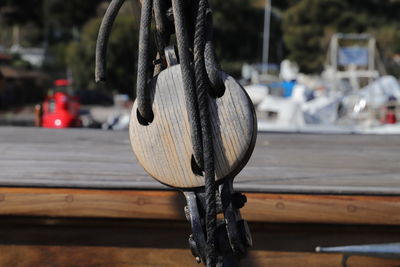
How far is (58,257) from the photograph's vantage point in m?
2.04

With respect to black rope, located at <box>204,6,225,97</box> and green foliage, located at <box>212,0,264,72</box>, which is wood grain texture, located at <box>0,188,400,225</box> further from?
green foliage, located at <box>212,0,264,72</box>

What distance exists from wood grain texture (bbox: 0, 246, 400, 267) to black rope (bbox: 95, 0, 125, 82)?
68 centimetres

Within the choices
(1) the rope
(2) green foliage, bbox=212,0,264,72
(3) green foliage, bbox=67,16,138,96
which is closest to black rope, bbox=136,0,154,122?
(1) the rope

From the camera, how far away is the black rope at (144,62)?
1.37 metres

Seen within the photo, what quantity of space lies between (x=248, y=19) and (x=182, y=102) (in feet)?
164

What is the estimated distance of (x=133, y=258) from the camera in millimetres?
2037

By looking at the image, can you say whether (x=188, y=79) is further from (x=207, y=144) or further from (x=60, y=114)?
(x=60, y=114)

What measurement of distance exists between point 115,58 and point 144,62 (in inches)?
1151

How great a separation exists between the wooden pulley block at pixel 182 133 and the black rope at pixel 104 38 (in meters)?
0.12

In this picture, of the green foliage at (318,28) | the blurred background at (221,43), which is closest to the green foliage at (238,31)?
the blurred background at (221,43)

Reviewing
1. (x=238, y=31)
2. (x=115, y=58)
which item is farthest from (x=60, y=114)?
(x=238, y=31)

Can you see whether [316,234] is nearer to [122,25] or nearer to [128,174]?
[128,174]

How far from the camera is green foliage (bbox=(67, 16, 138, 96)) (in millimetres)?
28513

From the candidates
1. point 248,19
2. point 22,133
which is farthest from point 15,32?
point 22,133
